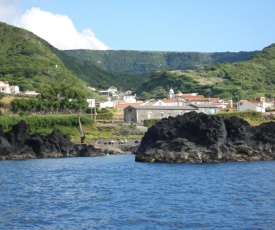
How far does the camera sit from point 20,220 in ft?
111

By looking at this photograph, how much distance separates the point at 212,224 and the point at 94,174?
2823 centimetres

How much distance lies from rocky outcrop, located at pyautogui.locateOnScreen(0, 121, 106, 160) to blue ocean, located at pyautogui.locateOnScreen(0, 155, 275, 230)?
13.1m

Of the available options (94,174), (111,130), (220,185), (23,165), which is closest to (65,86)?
(111,130)

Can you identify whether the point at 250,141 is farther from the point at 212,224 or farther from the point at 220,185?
the point at 212,224

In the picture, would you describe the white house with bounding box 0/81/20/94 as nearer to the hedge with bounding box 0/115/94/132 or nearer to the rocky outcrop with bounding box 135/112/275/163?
the hedge with bounding box 0/115/94/132

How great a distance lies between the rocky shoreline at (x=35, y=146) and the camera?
7975 centimetres

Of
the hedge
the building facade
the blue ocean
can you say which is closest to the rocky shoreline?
the blue ocean

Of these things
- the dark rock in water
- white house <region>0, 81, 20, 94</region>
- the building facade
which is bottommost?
the dark rock in water

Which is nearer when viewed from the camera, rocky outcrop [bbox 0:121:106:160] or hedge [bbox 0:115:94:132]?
rocky outcrop [bbox 0:121:106:160]

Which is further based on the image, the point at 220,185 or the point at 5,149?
the point at 5,149

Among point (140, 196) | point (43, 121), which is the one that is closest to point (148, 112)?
point (43, 121)

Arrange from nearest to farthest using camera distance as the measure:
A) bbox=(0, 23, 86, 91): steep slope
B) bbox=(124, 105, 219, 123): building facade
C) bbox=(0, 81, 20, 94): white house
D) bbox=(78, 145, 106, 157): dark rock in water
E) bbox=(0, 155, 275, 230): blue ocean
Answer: bbox=(0, 155, 275, 230): blue ocean → bbox=(78, 145, 106, 157): dark rock in water → bbox=(124, 105, 219, 123): building facade → bbox=(0, 81, 20, 94): white house → bbox=(0, 23, 86, 91): steep slope

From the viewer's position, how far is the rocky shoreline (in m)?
79.8

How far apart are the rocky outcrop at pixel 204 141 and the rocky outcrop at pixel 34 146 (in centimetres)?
1369
